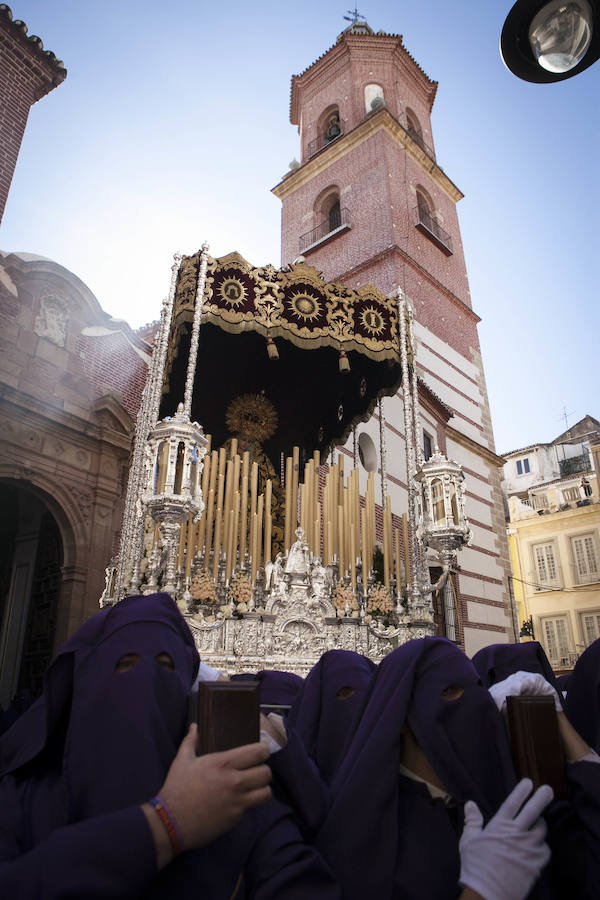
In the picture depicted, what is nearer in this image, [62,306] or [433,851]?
[433,851]

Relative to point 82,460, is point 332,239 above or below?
above

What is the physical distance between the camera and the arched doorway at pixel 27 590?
8.19 metres

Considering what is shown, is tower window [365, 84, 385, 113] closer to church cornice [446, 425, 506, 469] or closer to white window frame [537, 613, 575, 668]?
church cornice [446, 425, 506, 469]

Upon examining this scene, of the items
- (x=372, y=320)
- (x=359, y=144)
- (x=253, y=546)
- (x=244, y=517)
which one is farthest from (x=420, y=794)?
(x=359, y=144)

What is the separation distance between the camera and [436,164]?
17.1 metres

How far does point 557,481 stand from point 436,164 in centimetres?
1350

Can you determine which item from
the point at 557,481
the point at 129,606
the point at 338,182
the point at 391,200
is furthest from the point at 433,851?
the point at 557,481

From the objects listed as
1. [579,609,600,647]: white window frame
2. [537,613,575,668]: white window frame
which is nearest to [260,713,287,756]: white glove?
[579,609,600,647]: white window frame

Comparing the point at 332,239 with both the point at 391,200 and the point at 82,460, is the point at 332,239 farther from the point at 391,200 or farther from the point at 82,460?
the point at 82,460

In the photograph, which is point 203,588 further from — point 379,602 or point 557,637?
point 557,637

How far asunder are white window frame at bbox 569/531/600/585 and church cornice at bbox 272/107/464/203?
1272 cm

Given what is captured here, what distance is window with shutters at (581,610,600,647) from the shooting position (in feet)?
66.1

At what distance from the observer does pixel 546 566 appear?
2252cm

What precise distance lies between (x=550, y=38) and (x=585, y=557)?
69.4 feet
